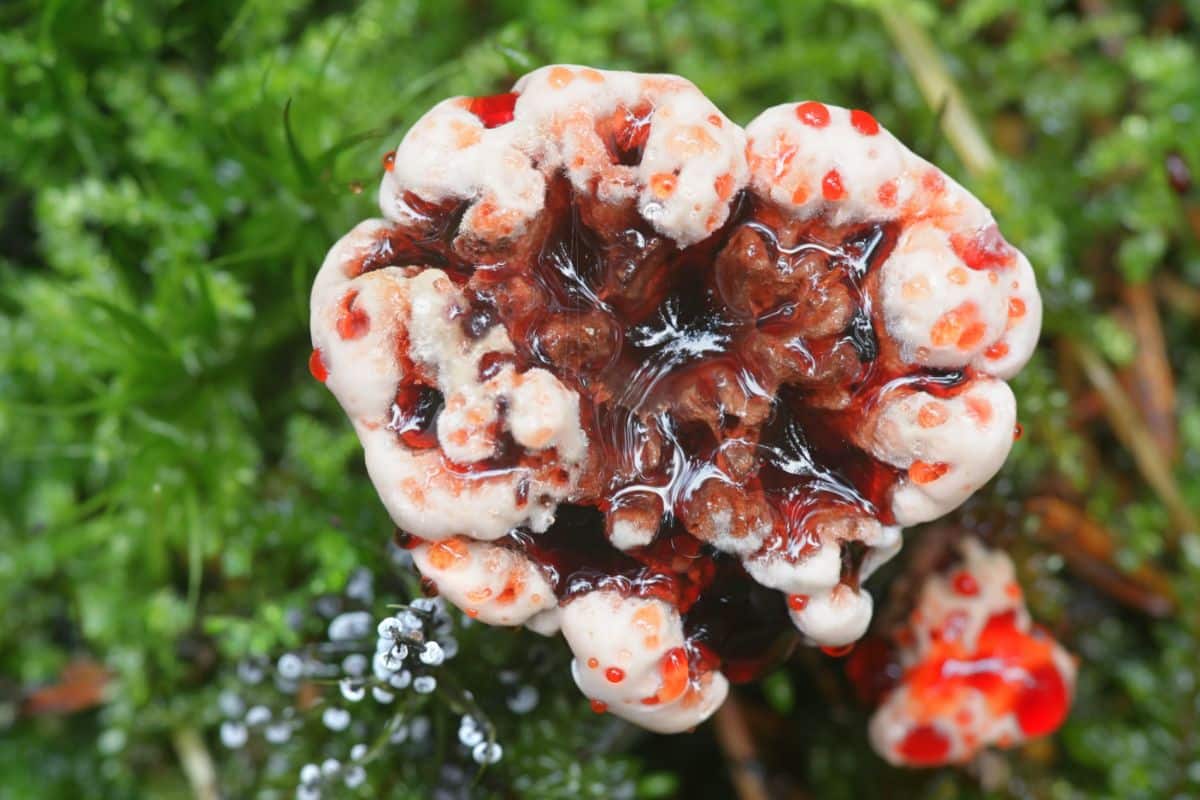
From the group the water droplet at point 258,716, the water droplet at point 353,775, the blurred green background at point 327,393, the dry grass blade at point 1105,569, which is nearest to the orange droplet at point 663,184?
the blurred green background at point 327,393

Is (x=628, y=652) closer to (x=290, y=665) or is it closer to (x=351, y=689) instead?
(x=351, y=689)

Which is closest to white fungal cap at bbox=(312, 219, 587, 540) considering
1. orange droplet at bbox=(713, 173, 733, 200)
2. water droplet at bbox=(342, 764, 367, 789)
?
orange droplet at bbox=(713, 173, 733, 200)

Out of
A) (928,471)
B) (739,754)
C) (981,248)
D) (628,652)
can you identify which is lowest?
(739,754)

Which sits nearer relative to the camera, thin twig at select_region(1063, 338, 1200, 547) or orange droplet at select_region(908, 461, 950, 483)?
orange droplet at select_region(908, 461, 950, 483)

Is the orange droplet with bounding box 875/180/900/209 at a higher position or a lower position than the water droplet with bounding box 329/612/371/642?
higher

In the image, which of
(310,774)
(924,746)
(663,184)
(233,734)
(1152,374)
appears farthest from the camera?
(1152,374)

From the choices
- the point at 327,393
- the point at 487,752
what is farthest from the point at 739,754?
the point at 327,393

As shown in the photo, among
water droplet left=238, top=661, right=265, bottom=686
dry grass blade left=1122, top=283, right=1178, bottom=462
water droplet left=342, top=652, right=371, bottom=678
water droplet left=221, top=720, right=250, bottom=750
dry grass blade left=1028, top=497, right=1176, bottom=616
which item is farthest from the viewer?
dry grass blade left=1122, top=283, right=1178, bottom=462

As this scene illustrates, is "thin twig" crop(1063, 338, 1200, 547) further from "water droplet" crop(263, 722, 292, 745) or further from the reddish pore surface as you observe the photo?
"water droplet" crop(263, 722, 292, 745)

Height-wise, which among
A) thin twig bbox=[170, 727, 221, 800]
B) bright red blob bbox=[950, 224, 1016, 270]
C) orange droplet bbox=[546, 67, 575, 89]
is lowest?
thin twig bbox=[170, 727, 221, 800]
